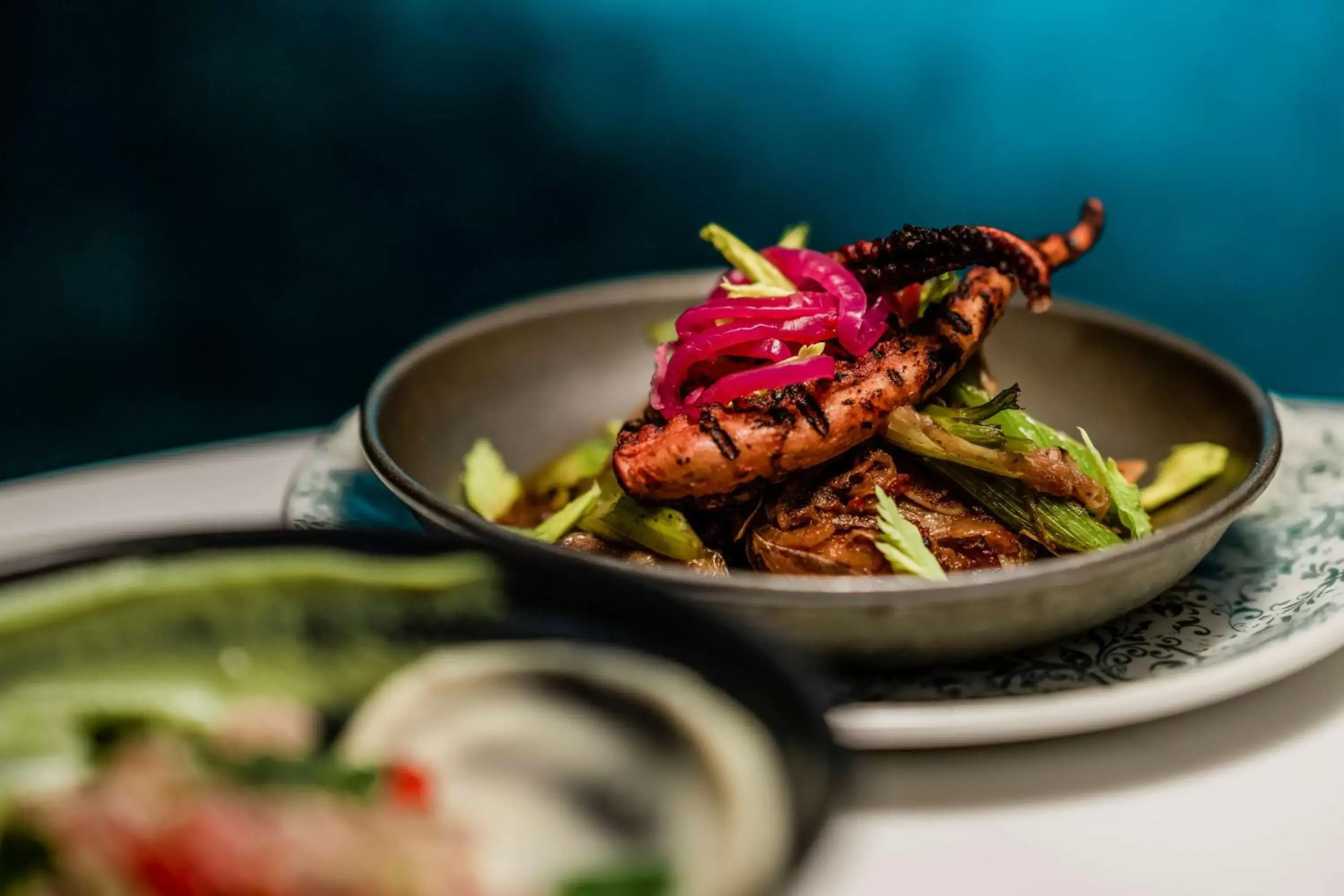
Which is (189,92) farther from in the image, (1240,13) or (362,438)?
(1240,13)

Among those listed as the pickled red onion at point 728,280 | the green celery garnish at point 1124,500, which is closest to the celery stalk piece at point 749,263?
the pickled red onion at point 728,280

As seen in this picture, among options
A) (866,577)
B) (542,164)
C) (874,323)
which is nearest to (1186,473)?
(874,323)

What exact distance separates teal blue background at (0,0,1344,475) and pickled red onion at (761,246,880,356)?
215 cm

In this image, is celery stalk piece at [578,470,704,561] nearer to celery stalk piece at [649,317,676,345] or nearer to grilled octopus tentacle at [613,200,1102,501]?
grilled octopus tentacle at [613,200,1102,501]

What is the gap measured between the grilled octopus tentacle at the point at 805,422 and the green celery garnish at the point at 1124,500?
0.30 meters

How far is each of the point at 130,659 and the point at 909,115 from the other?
143 inches

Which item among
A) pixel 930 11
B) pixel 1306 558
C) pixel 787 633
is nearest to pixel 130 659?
pixel 787 633

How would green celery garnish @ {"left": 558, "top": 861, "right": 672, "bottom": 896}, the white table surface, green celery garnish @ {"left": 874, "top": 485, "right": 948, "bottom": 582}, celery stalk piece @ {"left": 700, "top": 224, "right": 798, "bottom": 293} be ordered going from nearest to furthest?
green celery garnish @ {"left": 558, "top": 861, "right": 672, "bottom": 896}
the white table surface
green celery garnish @ {"left": 874, "top": 485, "right": 948, "bottom": 582}
celery stalk piece @ {"left": 700, "top": 224, "right": 798, "bottom": 293}

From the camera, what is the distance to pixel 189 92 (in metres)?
3.63

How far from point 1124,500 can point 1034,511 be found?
237mm

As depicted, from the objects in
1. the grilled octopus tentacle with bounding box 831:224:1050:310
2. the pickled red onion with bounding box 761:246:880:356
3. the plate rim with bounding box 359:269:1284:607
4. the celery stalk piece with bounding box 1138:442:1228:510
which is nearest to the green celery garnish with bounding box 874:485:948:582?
the plate rim with bounding box 359:269:1284:607

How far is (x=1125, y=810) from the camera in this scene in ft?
4.24

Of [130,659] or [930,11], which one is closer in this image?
[130,659]

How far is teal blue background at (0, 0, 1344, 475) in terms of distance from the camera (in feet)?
11.9
